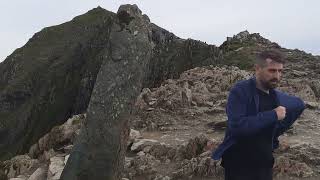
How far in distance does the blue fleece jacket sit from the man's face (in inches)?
6.1

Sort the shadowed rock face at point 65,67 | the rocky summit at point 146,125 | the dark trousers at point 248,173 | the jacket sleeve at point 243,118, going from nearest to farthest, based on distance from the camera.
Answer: the jacket sleeve at point 243,118 < the dark trousers at point 248,173 < the rocky summit at point 146,125 < the shadowed rock face at point 65,67

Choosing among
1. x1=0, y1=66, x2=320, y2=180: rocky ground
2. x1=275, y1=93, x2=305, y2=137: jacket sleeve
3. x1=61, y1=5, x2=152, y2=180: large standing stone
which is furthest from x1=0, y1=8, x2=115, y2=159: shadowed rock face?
x1=275, y1=93, x2=305, y2=137: jacket sleeve

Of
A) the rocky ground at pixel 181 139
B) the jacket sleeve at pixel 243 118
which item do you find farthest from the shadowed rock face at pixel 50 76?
the jacket sleeve at pixel 243 118

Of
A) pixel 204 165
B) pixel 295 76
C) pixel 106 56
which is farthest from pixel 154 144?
pixel 295 76

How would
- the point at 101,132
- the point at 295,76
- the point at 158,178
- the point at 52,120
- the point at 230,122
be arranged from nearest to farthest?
the point at 230,122, the point at 101,132, the point at 158,178, the point at 295,76, the point at 52,120

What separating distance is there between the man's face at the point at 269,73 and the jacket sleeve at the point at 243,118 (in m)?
0.32

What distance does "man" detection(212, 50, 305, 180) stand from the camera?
21.7 ft

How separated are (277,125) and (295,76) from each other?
21.8 m

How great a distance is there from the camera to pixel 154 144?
16391 millimetres

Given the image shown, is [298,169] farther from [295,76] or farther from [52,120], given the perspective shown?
[52,120]

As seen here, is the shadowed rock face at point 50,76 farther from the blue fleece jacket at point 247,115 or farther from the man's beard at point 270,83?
the man's beard at point 270,83

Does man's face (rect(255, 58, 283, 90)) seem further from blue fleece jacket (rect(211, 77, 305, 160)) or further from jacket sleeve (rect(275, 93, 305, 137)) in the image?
jacket sleeve (rect(275, 93, 305, 137))

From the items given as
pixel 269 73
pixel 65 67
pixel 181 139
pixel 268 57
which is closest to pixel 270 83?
pixel 269 73

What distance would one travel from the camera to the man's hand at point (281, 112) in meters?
6.55
